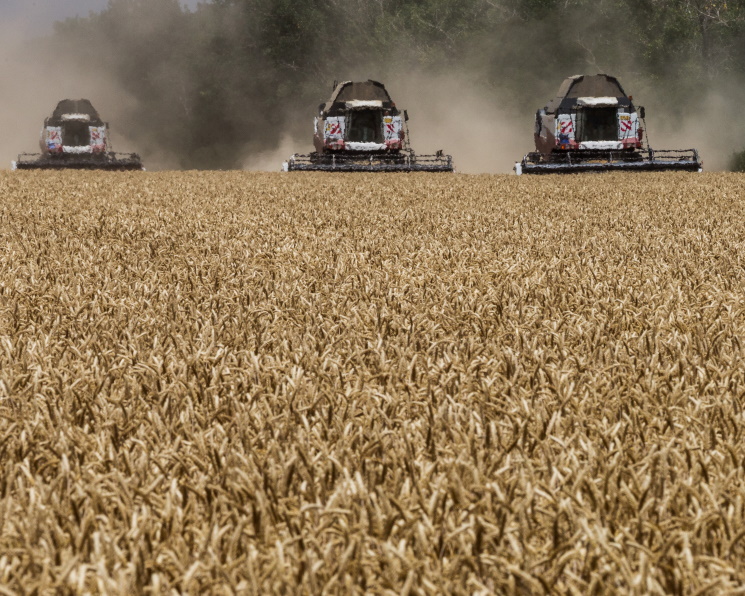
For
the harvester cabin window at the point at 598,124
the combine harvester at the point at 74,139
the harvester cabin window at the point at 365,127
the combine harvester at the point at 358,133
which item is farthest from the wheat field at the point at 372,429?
the combine harvester at the point at 74,139

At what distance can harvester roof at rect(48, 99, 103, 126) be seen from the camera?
32.1 meters

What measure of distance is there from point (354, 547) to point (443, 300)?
2.70 metres

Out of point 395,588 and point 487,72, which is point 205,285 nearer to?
point 395,588

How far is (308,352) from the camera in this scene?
3.09 meters


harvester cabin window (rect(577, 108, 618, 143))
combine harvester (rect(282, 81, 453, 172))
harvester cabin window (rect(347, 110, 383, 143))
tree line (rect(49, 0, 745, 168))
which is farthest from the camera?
tree line (rect(49, 0, 745, 168))

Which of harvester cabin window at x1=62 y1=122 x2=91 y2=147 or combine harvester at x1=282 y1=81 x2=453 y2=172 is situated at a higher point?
harvester cabin window at x1=62 y1=122 x2=91 y2=147

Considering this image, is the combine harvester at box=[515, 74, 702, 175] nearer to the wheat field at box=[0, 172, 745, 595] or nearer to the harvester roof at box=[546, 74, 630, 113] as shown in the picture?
→ the harvester roof at box=[546, 74, 630, 113]

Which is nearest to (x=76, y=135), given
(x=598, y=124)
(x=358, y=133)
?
(x=358, y=133)

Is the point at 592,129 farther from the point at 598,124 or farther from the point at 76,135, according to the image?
the point at 76,135

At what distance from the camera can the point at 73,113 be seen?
33.0 m

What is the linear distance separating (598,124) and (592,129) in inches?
9.9

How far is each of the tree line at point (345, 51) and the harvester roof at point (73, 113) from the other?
21.9m

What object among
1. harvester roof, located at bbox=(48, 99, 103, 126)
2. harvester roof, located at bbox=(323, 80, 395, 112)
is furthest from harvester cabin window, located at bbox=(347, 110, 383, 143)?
harvester roof, located at bbox=(48, 99, 103, 126)

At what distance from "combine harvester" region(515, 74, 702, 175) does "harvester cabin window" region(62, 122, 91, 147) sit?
16.7m
